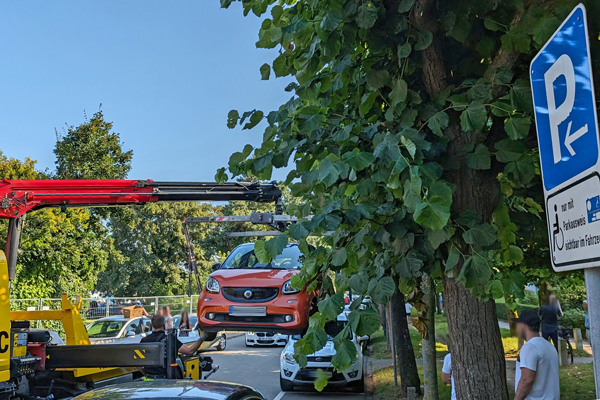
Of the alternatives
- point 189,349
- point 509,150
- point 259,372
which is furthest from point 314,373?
point 509,150

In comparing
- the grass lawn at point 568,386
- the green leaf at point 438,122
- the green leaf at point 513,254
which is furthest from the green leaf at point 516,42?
the grass lawn at point 568,386

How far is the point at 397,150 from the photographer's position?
9.52 feet

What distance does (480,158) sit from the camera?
3.38m

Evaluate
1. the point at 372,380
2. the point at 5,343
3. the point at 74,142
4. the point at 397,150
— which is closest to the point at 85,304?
the point at 74,142

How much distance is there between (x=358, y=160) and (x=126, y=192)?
6.34 metres

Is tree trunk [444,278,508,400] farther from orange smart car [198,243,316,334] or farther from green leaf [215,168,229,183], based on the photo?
orange smart car [198,243,316,334]

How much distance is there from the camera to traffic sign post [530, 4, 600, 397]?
5.05 feet

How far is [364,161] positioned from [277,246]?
0.73 m

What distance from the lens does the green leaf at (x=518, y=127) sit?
3.10 meters

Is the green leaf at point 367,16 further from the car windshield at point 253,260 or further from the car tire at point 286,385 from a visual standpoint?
the car tire at point 286,385

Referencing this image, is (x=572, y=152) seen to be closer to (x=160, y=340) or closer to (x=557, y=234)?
(x=557, y=234)

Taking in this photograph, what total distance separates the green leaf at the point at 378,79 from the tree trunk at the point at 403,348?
24.2 ft

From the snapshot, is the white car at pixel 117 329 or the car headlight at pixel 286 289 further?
the white car at pixel 117 329

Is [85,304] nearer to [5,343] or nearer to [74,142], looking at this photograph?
[74,142]
